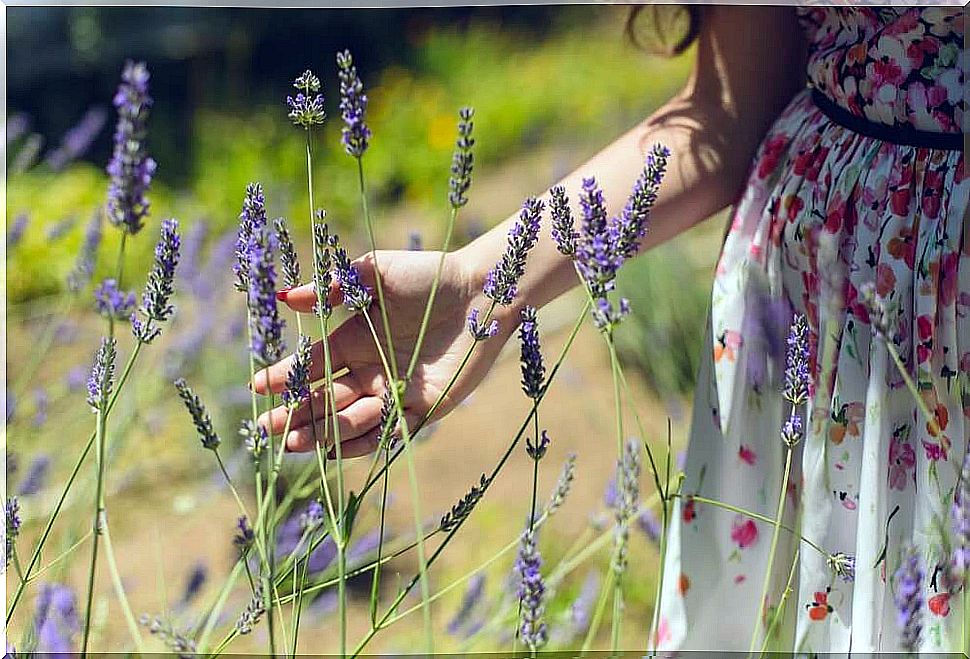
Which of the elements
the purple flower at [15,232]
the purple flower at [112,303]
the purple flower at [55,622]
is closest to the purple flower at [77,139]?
the purple flower at [15,232]

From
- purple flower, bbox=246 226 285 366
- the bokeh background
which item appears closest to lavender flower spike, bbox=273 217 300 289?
purple flower, bbox=246 226 285 366

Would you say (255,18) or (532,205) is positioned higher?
(255,18)

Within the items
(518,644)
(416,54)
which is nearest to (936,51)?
(518,644)

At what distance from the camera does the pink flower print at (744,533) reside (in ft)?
3.49

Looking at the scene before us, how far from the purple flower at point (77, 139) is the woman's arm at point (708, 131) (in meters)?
1.04

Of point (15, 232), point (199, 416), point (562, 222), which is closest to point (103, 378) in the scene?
point (199, 416)

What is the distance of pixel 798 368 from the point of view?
0.85 meters

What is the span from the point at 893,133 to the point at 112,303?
0.71m

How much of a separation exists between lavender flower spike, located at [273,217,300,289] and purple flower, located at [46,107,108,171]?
99cm

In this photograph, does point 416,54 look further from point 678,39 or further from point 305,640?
point 305,640

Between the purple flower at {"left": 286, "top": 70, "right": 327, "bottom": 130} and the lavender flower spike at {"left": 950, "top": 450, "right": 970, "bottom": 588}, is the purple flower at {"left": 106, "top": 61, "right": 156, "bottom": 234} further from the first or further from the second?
the lavender flower spike at {"left": 950, "top": 450, "right": 970, "bottom": 588}

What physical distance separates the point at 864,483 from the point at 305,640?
32.7 inches

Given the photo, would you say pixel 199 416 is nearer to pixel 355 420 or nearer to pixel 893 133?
pixel 355 420

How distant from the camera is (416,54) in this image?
1.60 metres
